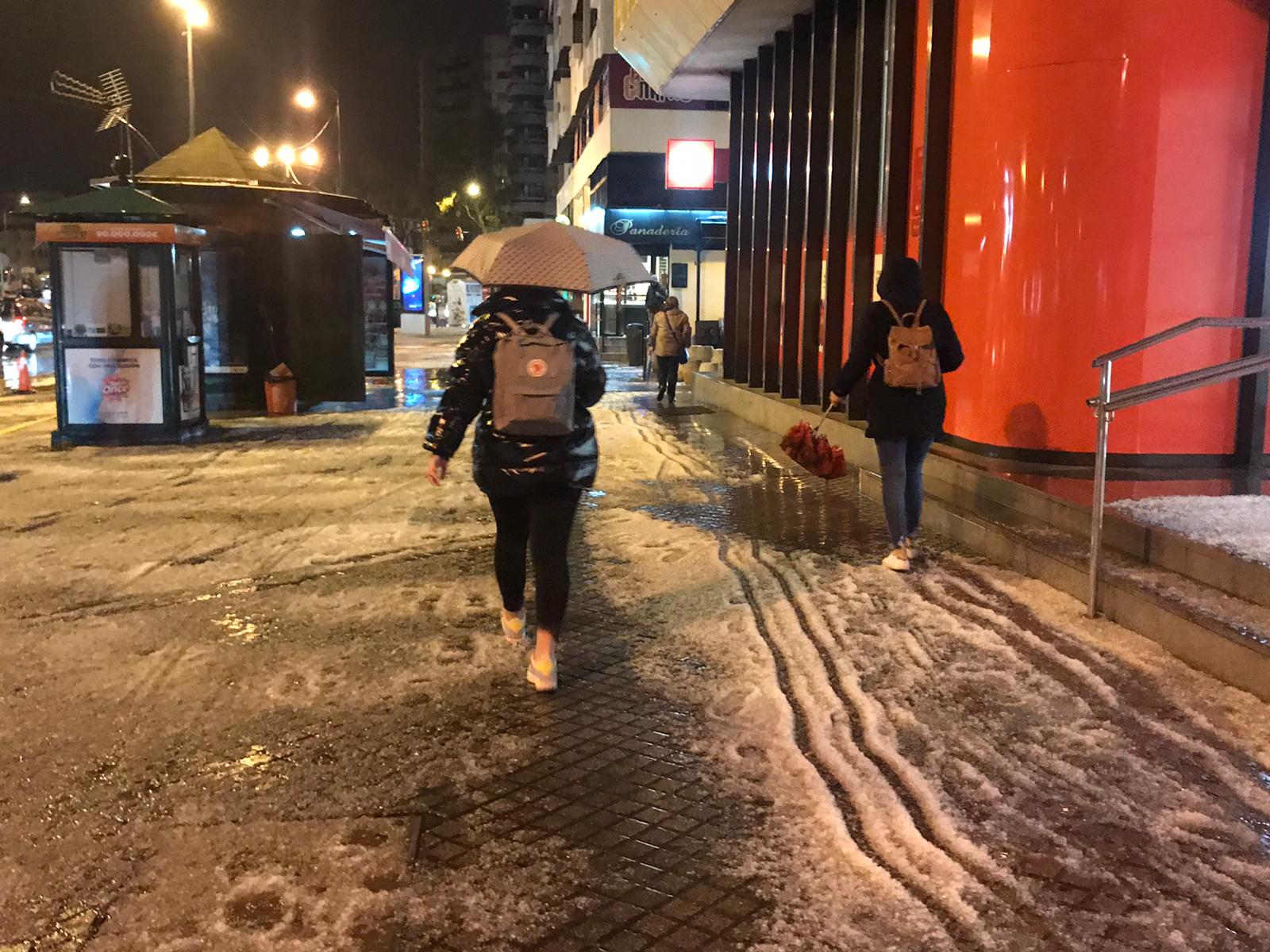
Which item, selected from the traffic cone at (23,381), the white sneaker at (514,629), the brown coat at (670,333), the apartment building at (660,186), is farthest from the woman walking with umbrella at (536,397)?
the apartment building at (660,186)

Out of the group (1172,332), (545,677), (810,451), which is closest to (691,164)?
(810,451)

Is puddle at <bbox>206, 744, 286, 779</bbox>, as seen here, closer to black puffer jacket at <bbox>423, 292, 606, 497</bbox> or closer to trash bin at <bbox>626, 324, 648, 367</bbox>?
black puffer jacket at <bbox>423, 292, 606, 497</bbox>

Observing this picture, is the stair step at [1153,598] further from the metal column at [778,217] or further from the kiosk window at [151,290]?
the kiosk window at [151,290]

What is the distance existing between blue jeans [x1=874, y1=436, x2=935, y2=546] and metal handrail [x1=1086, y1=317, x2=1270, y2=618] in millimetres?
1193

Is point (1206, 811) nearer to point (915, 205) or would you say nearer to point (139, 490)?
point (915, 205)

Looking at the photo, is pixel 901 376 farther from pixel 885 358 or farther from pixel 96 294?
pixel 96 294

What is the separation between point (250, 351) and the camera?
1625 cm

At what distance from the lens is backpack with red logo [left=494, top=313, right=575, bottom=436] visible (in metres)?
4.56

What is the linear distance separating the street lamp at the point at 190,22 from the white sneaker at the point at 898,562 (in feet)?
60.3

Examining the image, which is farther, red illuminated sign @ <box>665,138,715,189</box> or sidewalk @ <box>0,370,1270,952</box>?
red illuminated sign @ <box>665,138,715,189</box>

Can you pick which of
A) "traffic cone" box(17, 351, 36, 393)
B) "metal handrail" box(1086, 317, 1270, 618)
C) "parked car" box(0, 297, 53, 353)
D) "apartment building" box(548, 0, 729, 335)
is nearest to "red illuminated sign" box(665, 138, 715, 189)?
"apartment building" box(548, 0, 729, 335)

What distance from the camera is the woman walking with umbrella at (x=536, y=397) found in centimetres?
459

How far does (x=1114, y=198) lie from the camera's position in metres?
8.06

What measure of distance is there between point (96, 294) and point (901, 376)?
31.1ft
